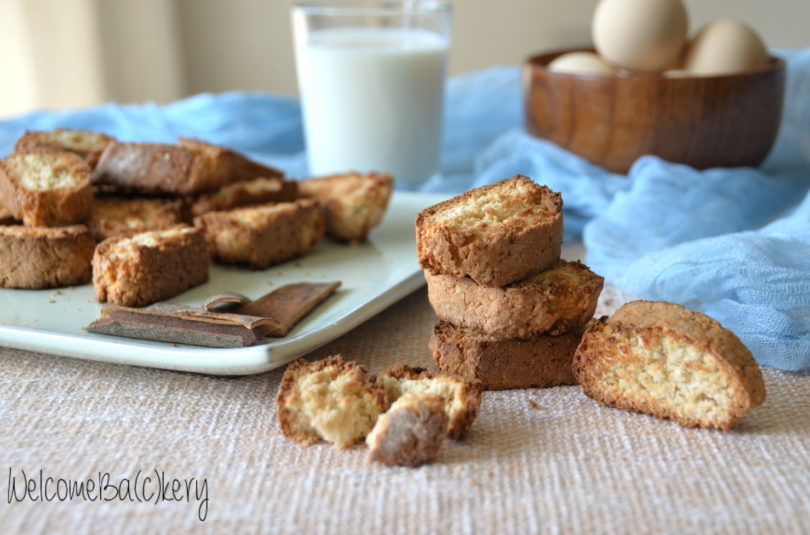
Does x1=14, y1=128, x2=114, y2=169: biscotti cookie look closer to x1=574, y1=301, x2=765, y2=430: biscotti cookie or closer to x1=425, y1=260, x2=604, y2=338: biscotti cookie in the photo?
x1=425, y1=260, x2=604, y2=338: biscotti cookie

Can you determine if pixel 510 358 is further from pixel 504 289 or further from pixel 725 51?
pixel 725 51

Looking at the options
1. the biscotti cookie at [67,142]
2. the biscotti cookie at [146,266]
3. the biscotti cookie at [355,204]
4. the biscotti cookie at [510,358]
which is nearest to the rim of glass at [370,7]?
the biscotti cookie at [355,204]

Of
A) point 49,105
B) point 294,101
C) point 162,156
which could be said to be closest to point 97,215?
point 162,156

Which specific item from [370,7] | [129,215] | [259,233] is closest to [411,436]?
[259,233]

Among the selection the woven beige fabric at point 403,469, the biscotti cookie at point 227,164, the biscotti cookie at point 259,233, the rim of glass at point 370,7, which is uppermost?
the rim of glass at point 370,7

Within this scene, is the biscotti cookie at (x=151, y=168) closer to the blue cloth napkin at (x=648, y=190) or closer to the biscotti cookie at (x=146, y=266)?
the biscotti cookie at (x=146, y=266)

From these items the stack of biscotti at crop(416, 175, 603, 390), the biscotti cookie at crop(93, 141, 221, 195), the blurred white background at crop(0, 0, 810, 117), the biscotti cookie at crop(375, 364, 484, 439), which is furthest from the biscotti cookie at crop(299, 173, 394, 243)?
the blurred white background at crop(0, 0, 810, 117)

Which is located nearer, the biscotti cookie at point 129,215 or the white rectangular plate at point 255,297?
the white rectangular plate at point 255,297
